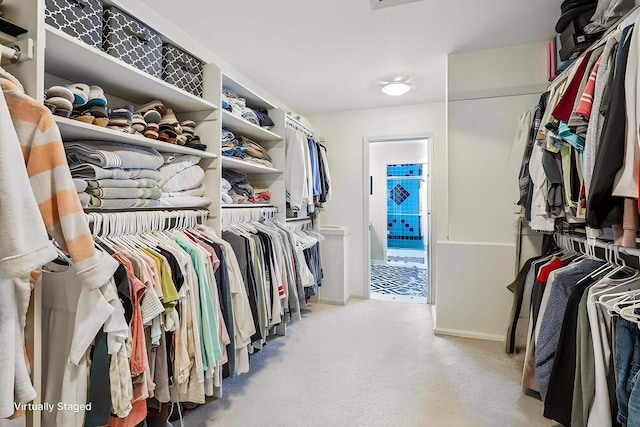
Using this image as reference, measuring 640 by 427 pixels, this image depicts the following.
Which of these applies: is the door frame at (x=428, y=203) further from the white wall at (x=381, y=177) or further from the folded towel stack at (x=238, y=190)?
the white wall at (x=381, y=177)

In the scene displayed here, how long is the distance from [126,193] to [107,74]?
1.90 feet

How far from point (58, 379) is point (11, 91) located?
3.08 feet

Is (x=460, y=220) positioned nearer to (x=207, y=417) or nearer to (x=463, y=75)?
(x=463, y=75)

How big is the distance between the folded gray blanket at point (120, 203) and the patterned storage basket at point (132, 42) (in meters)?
0.68

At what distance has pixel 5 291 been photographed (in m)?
0.82

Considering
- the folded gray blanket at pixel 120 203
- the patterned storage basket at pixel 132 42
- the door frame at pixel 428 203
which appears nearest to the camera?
the folded gray blanket at pixel 120 203

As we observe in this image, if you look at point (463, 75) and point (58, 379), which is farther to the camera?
point (463, 75)

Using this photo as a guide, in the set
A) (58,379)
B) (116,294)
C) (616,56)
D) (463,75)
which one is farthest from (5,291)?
(463,75)

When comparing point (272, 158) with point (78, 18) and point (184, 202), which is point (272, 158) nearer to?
point (184, 202)

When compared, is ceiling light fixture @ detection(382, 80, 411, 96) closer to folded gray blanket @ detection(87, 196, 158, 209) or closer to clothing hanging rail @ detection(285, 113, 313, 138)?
clothing hanging rail @ detection(285, 113, 313, 138)

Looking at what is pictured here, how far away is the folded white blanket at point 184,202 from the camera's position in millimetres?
1676

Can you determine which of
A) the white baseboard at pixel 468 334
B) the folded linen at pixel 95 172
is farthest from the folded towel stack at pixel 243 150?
the white baseboard at pixel 468 334

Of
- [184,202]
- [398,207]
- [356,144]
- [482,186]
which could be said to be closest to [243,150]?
[184,202]

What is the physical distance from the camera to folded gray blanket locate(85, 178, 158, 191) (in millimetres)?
1345
